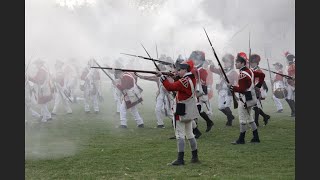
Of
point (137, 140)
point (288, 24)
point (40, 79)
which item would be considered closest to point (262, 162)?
point (137, 140)

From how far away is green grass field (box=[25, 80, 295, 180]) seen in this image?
9.77m

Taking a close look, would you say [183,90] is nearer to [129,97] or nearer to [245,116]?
[245,116]

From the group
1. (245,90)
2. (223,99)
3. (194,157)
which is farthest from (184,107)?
(223,99)

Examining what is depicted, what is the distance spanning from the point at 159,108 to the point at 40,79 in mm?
4466

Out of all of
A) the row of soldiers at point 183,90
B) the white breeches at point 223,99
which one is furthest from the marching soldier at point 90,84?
the white breeches at point 223,99

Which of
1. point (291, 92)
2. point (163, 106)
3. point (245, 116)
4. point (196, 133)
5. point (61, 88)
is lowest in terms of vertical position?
point (196, 133)

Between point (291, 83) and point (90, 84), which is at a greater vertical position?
point (90, 84)

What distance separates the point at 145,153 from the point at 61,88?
12216 millimetres

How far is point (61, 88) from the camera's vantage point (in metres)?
23.3

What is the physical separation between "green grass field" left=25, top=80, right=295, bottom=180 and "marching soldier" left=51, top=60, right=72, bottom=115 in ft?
14.1

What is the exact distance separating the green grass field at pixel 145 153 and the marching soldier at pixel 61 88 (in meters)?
4.30

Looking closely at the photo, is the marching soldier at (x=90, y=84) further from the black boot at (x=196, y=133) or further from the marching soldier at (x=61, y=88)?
the black boot at (x=196, y=133)

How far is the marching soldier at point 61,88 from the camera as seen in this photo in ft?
73.6

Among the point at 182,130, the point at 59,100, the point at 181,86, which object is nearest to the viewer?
the point at 181,86
